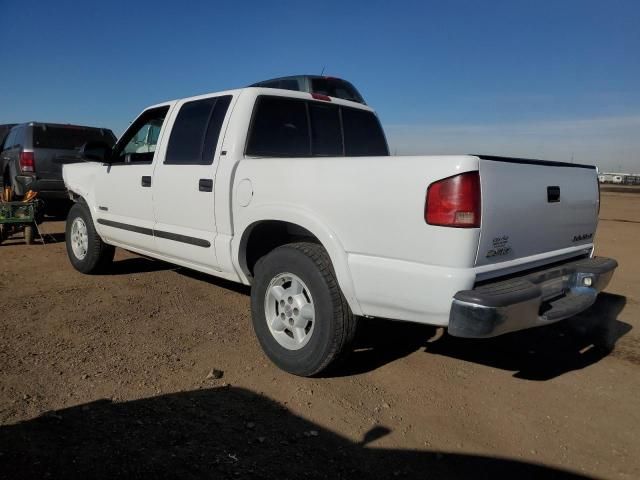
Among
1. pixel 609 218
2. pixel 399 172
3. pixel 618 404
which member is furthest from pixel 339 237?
pixel 609 218

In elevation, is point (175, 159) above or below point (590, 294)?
above

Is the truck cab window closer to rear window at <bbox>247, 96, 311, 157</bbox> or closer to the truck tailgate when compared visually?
rear window at <bbox>247, 96, 311, 157</bbox>

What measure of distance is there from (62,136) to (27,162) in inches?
33.2

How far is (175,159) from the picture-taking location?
15.3ft

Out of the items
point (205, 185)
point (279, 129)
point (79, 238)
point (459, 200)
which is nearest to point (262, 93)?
point (279, 129)

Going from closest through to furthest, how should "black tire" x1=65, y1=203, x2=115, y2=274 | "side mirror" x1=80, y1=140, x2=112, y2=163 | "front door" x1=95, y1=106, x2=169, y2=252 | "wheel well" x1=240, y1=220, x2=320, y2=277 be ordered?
"wheel well" x1=240, y1=220, x2=320, y2=277 < "front door" x1=95, y1=106, x2=169, y2=252 < "side mirror" x1=80, y1=140, x2=112, y2=163 < "black tire" x1=65, y1=203, x2=115, y2=274

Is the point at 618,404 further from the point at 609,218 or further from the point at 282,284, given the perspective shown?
the point at 609,218

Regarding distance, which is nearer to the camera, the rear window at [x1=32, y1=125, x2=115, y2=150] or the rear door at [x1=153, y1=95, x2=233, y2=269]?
the rear door at [x1=153, y1=95, x2=233, y2=269]

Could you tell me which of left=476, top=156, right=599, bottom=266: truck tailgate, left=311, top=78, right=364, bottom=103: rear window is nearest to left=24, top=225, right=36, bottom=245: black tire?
left=311, top=78, right=364, bottom=103: rear window

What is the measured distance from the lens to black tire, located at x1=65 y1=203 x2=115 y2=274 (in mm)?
5949

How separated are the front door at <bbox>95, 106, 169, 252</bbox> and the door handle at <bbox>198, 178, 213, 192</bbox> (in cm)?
85

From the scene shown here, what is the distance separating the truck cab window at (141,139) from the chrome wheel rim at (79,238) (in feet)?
3.54

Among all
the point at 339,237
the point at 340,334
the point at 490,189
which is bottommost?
the point at 340,334

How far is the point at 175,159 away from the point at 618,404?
3.84 m
